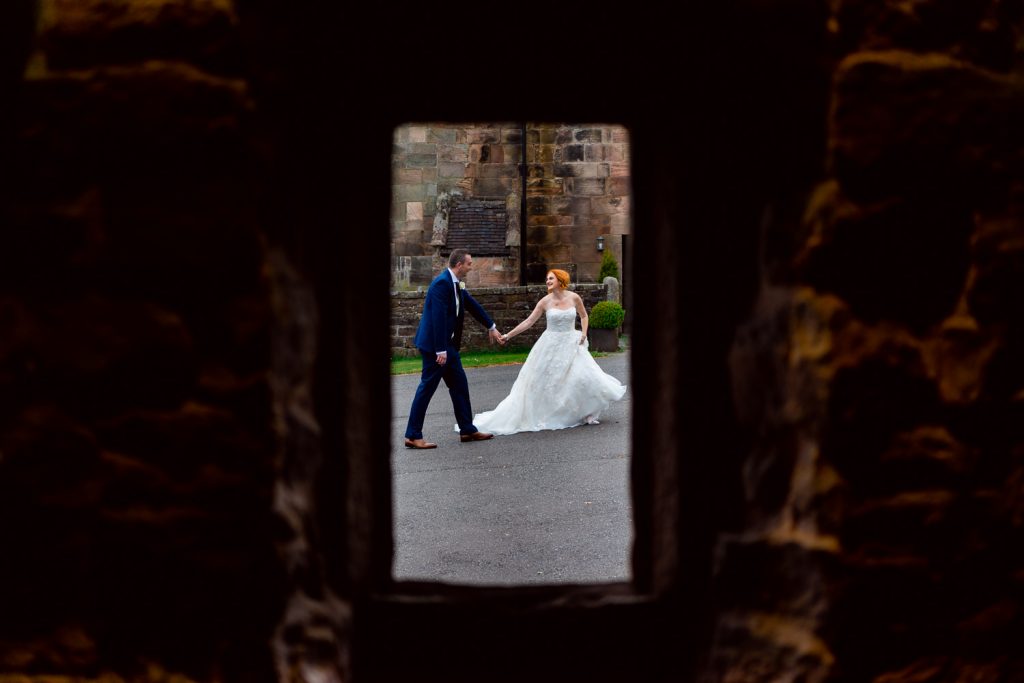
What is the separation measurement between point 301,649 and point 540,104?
1345 millimetres

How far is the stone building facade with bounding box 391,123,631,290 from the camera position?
18.6m

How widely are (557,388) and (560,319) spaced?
0.75m

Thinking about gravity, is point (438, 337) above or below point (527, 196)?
below

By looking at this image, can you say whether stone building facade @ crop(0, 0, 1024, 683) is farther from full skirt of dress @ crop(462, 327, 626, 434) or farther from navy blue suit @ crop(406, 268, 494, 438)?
full skirt of dress @ crop(462, 327, 626, 434)

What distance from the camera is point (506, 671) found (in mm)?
2068

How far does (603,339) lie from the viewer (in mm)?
15789

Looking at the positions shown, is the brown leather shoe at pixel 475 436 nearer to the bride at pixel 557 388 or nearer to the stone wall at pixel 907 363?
the bride at pixel 557 388

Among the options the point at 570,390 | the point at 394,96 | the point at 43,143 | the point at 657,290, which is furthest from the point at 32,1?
the point at 570,390

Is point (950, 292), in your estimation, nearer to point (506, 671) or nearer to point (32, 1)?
point (506, 671)

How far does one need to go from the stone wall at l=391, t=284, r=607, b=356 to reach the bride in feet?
23.9

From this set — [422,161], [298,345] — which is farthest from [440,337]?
[422,161]

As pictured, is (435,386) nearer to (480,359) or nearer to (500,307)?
(480,359)

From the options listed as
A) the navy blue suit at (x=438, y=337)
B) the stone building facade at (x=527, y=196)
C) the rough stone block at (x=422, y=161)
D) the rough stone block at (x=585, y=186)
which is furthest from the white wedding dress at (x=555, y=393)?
the rough stone block at (x=422, y=161)

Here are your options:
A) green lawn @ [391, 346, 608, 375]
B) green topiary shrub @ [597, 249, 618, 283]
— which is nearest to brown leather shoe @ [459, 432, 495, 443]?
green lawn @ [391, 346, 608, 375]
